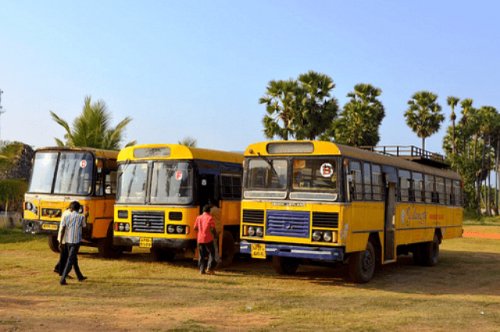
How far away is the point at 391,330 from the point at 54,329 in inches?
182

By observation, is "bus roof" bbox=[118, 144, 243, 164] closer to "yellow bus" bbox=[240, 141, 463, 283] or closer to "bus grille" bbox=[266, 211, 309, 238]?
"yellow bus" bbox=[240, 141, 463, 283]

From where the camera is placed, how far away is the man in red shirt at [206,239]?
1423 cm

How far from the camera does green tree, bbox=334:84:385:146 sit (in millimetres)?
46125

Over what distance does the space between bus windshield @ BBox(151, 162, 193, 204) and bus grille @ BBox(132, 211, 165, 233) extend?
338 millimetres

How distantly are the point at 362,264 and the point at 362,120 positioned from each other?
33291 mm

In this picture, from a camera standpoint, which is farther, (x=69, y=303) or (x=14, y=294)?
(x=14, y=294)

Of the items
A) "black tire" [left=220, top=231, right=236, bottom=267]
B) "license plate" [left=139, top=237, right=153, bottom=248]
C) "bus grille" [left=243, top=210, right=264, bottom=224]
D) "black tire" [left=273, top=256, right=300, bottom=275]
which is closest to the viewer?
"bus grille" [left=243, top=210, right=264, bottom=224]

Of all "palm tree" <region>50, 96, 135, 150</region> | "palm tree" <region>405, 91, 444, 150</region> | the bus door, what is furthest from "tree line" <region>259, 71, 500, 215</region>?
the bus door

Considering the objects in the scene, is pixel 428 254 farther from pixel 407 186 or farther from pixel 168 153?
pixel 168 153

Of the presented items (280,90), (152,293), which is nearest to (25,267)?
(152,293)

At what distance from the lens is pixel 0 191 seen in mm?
25047

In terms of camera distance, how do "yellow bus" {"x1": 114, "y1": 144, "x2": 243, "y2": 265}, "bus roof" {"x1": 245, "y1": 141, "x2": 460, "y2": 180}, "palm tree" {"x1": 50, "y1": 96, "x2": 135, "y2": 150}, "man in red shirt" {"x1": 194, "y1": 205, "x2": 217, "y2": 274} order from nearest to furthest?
"bus roof" {"x1": 245, "y1": 141, "x2": 460, "y2": 180} → "man in red shirt" {"x1": 194, "y1": 205, "x2": 217, "y2": 274} → "yellow bus" {"x1": 114, "y1": 144, "x2": 243, "y2": 265} → "palm tree" {"x1": 50, "y1": 96, "x2": 135, "y2": 150}

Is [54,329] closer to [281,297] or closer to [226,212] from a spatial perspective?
[281,297]

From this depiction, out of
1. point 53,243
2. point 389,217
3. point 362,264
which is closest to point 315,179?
point 362,264
